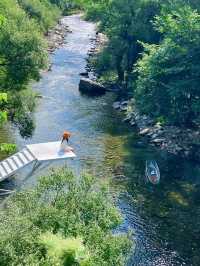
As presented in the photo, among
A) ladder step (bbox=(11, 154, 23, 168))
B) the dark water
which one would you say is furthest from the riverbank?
ladder step (bbox=(11, 154, 23, 168))

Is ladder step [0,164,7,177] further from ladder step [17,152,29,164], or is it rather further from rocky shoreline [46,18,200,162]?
rocky shoreline [46,18,200,162]

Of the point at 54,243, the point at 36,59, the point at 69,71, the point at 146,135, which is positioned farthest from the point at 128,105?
the point at 54,243

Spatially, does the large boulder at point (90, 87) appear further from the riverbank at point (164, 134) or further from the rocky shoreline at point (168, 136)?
the rocky shoreline at point (168, 136)

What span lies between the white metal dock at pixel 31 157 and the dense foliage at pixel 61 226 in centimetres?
1322

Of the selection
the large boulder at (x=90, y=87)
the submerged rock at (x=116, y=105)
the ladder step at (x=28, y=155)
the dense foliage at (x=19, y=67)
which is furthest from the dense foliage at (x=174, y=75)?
the ladder step at (x=28, y=155)

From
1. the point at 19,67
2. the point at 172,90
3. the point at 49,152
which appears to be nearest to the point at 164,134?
the point at 172,90

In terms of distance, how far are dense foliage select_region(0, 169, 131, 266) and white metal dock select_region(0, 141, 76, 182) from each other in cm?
1322

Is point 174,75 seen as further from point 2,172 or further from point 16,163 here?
point 2,172

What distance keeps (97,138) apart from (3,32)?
1713cm

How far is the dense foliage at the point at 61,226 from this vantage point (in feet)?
70.4

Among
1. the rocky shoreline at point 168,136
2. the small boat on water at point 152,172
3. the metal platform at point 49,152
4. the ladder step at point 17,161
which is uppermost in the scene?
the metal platform at point 49,152

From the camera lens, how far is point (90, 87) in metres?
76.9

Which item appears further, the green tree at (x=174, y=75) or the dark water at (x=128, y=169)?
the green tree at (x=174, y=75)

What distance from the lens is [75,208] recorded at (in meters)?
27.0
